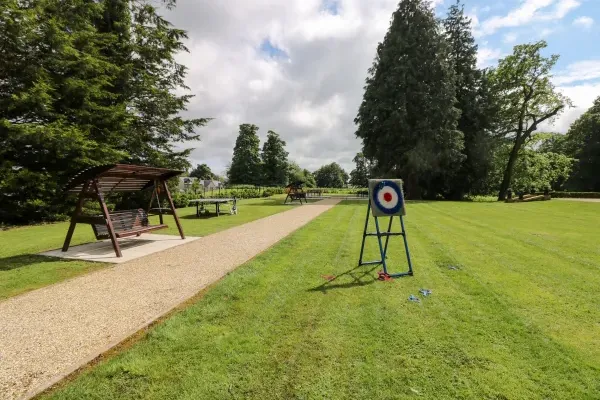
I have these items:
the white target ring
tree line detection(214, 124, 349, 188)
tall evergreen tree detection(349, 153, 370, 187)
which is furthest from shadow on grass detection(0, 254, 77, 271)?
tall evergreen tree detection(349, 153, 370, 187)

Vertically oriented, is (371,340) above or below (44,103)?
below

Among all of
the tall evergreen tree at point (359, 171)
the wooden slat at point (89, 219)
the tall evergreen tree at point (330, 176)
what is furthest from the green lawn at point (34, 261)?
the tall evergreen tree at point (330, 176)

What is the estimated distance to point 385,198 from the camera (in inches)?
227

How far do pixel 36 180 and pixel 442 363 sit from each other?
15938 millimetres

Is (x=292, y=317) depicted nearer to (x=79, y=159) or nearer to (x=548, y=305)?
(x=548, y=305)

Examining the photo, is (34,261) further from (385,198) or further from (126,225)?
(385,198)

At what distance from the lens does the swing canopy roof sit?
677 cm

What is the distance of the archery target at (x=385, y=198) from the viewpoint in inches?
225

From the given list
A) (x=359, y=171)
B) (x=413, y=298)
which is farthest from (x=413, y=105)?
(x=359, y=171)

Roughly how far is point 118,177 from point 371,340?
24.5ft

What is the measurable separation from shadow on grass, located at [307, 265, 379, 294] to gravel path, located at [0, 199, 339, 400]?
197 centimetres

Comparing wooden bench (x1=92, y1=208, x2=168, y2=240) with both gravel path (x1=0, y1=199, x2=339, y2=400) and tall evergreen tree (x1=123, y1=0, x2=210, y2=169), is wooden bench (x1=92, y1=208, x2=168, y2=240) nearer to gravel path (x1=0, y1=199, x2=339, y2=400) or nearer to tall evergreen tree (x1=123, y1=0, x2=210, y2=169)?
gravel path (x1=0, y1=199, x2=339, y2=400)

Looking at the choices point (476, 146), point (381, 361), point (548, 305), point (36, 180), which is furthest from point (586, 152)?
point (36, 180)

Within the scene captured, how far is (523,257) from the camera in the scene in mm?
6520
